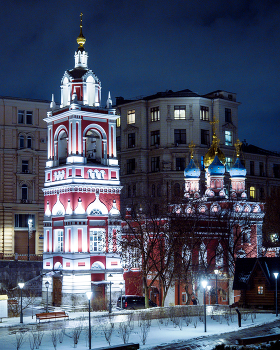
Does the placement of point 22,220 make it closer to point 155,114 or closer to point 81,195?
point 81,195

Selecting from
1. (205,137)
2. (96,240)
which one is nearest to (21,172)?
(96,240)

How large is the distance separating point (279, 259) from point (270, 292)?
2511mm

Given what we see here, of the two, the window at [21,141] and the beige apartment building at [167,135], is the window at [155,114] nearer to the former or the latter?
the beige apartment building at [167,135]

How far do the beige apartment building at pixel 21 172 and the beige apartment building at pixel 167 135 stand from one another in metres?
15.9

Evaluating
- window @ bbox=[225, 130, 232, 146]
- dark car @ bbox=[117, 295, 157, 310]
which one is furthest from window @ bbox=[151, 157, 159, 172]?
dark car @ bbox=[117, 295, 157, 310]

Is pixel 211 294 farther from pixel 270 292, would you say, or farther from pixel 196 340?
pixel 196 340

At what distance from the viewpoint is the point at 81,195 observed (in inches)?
2073

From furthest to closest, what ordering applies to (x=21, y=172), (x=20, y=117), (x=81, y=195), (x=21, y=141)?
(x=21, y=141), (x=20, y=117), (x=21, y=172), (x=81, y=195)

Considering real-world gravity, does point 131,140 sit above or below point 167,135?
above

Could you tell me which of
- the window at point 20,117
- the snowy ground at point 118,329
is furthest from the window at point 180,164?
the snowy ground at point 118,329

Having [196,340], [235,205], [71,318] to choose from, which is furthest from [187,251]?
[196,340]

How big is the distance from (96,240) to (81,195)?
3.65 m

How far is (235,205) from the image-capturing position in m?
64.7

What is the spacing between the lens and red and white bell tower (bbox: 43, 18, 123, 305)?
170 feet
